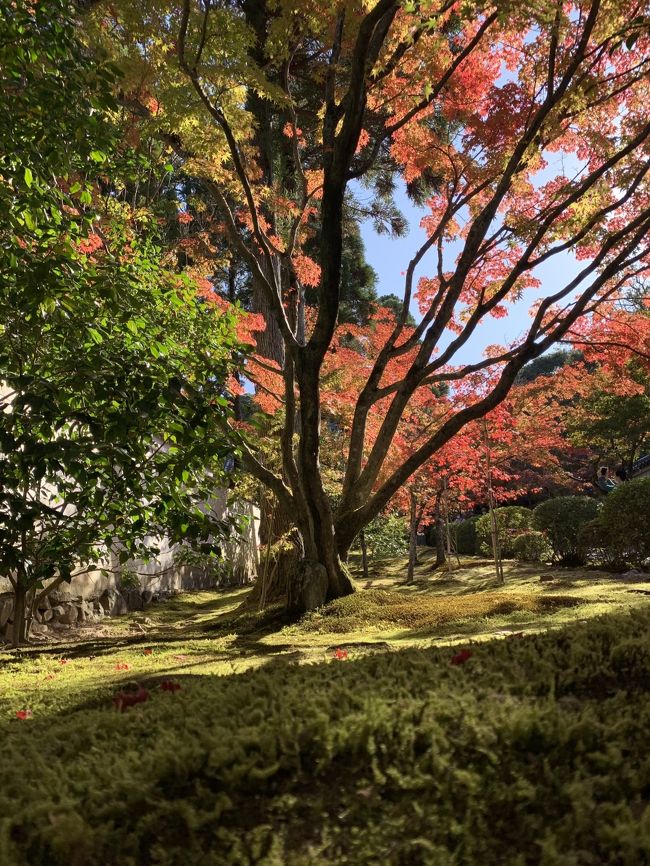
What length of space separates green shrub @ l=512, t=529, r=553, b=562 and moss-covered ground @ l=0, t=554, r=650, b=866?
1283 cm

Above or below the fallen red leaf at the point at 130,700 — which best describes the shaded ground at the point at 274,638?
below

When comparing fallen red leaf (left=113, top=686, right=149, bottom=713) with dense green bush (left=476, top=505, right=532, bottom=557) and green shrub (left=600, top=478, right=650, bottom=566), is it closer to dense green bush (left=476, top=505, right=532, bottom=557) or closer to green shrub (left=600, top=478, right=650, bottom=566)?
green shrub (left=600, top=478, right=650, bottom=566)

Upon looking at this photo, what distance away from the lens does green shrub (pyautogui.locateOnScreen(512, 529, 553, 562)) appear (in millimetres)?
13836

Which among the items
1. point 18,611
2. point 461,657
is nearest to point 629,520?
point 18,611

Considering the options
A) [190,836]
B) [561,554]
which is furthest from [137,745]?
[561,554]

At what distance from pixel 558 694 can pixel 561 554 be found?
1279 centimetres

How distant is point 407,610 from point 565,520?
8.15 meters

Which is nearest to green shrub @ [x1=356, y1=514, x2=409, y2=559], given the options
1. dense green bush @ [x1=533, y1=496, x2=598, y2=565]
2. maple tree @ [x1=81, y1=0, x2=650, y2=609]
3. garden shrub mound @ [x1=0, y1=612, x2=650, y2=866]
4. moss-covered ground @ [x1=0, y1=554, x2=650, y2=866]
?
dense green bush @ [x1=533, y1=496, x2=598, y2=565]

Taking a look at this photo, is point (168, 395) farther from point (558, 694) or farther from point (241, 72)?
point (241, 72)

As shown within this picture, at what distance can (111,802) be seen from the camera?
3.40 feet

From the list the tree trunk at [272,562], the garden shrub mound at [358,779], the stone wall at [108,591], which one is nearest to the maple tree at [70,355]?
the garden shrub mound at [358,779]

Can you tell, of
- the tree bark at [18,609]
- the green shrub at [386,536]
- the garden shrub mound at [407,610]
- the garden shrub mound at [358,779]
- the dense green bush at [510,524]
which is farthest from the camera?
the green shrub at [386,536]

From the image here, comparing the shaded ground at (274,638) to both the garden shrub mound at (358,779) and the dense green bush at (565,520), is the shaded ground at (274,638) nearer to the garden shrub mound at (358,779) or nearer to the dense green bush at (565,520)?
the garden shrub mound at (358,779)

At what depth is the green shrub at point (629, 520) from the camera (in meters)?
10.1
